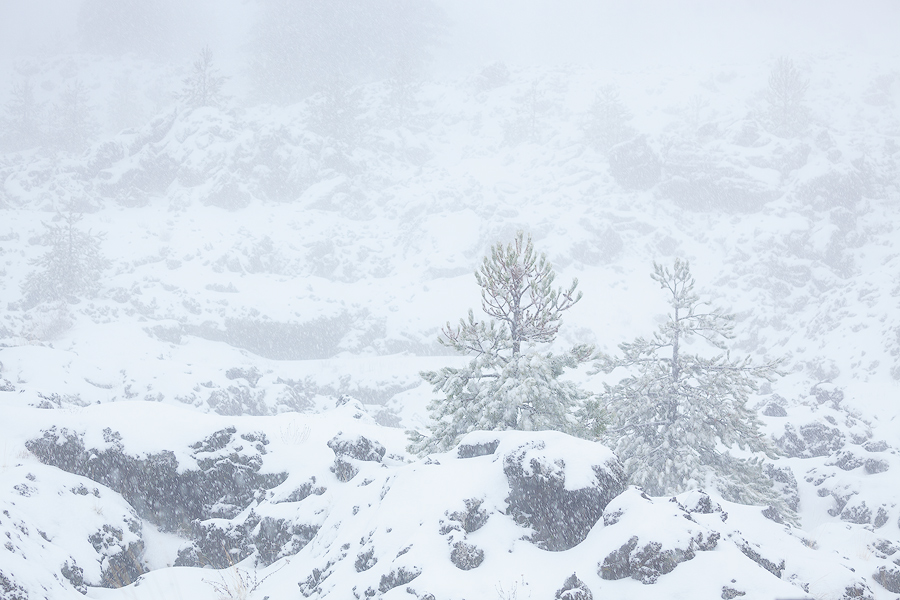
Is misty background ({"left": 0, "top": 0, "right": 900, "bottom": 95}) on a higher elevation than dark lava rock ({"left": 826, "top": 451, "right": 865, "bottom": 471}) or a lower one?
higher

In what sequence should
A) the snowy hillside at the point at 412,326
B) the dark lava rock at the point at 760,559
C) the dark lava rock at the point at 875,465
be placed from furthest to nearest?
the dark lava rock at the point at 875,465 < the snowy hillside at the point at 412,326 < the dark lava rock at the point at 760,559

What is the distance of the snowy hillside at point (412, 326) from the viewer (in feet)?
17.0

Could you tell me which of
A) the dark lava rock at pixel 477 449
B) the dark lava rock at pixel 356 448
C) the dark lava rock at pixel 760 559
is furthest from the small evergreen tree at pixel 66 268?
the dark lava rock at pixel 760 559

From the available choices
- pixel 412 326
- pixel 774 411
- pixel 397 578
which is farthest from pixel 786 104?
pixel 397 578

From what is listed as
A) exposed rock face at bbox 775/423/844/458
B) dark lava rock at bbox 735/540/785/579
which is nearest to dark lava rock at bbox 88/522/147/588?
dark lava rock at bbox 735/540/785/579

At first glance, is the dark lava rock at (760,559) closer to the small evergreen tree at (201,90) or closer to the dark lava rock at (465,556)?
the dark lava rock at (465,556)

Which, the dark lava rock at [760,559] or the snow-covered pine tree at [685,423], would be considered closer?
the dark lava rock at [760,559]

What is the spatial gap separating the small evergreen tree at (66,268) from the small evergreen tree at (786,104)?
58.2 metres

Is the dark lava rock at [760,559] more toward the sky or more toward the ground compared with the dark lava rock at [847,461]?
more toward the sky

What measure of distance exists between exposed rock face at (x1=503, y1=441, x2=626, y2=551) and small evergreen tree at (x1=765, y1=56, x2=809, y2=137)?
5277 cm

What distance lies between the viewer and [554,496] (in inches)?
203

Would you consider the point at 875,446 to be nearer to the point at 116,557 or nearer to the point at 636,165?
the point at 116,557

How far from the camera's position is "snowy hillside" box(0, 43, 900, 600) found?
519 cm

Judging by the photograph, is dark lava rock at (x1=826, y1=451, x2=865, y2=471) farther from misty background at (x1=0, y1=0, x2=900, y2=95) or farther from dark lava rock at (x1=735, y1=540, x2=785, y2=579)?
misty background at (x1=0, y1=0, x2=900, y2=95)
